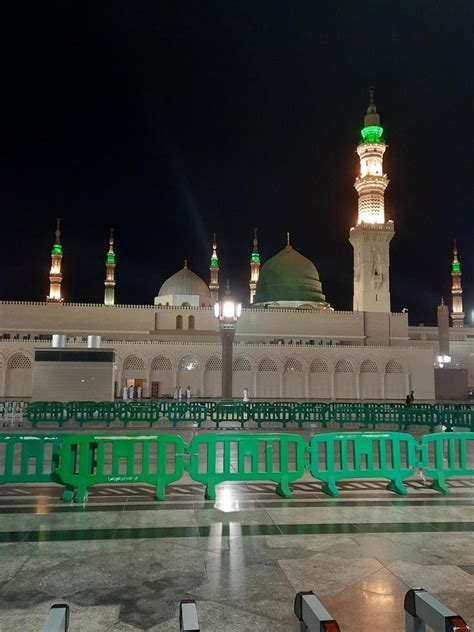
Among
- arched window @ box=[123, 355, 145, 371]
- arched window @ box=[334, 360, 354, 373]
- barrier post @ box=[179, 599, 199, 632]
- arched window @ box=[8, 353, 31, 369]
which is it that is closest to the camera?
barrier post @ box=[179, 599, 199, 632]

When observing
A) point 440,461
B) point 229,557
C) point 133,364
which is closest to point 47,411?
point 440,461

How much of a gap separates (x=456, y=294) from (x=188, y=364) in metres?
36.3

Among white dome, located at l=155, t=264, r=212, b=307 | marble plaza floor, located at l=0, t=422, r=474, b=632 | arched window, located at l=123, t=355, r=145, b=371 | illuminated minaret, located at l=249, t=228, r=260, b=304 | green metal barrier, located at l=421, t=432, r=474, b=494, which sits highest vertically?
illuminated minaret, located at l=249, t=228, r=260, b=304

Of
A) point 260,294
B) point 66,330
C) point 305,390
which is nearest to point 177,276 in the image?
point 260,294

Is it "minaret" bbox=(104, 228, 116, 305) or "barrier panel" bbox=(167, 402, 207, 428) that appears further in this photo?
"minaret" bbox=(104, 228, 116, 305)

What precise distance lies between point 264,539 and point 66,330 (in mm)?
37459

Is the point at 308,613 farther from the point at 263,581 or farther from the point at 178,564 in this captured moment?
the point at 178,564

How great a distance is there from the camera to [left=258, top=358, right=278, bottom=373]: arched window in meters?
38.8

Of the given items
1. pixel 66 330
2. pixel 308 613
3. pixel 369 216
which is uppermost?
pixel 369 216

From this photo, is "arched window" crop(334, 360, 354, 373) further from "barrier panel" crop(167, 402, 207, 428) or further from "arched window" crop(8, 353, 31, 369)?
"barrier panel" crop(167, 402, 207, 428)

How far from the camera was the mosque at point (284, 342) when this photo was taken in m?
37.0

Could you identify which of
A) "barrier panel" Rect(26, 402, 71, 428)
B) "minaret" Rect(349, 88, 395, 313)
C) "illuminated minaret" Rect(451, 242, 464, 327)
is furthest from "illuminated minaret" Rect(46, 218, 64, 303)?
"illuminated minaret" Rect(451, 242, 464, 327)

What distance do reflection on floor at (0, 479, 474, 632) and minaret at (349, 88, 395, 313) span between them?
127 ft

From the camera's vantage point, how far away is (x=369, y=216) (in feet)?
144
